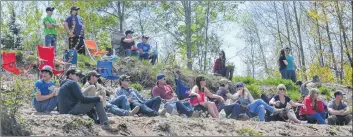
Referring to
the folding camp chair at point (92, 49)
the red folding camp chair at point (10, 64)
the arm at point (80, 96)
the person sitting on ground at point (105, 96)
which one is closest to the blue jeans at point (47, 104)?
the person sitting on ground at point (105, 96)

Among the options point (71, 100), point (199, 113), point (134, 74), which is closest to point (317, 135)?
point (199, 113)

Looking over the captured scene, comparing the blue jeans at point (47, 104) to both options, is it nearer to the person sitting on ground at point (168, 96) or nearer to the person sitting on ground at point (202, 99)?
the person sitting on ground at point (168, 96)

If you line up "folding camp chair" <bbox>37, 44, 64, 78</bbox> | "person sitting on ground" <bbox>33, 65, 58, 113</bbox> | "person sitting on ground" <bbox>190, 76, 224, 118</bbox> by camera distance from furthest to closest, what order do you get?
"folding camp chair" <bbox>37, 44, 64, 78</bbox> < "person sitting on ground" <bbox>190, 76, 224, 118</bbox> < "person sitting on ground" <bbox>33, 65, 58, 113</bbox>

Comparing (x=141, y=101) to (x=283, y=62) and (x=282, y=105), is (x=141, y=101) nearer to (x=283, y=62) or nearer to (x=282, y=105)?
(x=282, y=105)

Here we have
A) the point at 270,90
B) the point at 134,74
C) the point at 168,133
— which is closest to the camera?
the point at 168,133

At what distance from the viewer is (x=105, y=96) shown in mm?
10617

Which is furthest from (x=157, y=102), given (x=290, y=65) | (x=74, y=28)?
(x=290, y=65)

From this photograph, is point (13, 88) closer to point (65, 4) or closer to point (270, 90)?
point (270, 90)

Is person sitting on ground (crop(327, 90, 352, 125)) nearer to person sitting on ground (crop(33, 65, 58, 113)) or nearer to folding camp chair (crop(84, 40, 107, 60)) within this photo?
person sitting on ground (crop(33, 65, 58, 113))

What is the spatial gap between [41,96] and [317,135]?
523 centimetres

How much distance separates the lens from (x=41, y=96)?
9703mm

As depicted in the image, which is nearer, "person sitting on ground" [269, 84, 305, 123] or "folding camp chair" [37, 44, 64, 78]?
"person sitting on ground" [269, 84, 305, 123]

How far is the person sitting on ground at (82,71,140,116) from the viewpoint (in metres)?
9.94

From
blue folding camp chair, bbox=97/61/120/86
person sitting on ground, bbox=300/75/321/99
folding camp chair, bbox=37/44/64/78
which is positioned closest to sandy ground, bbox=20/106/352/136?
folding camp chair, bbox=37/44/64/78
